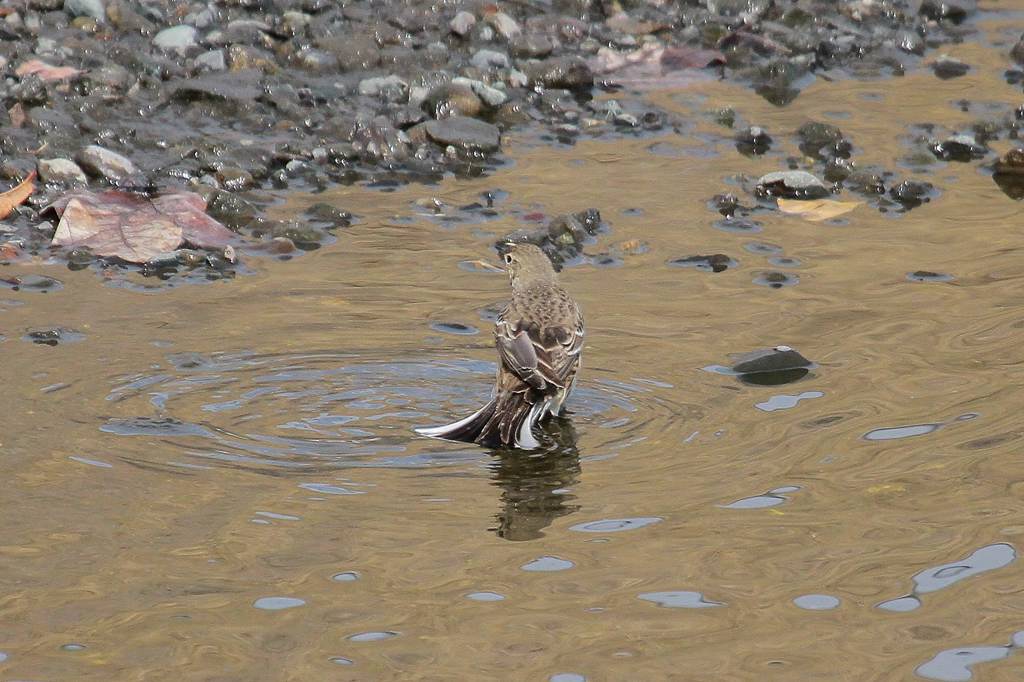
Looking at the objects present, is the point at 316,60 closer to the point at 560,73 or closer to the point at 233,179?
the point at 560,73

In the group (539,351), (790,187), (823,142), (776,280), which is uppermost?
(823,142)

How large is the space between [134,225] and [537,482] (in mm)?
3339

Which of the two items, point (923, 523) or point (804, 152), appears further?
point (804, 152)

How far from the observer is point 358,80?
10727mm

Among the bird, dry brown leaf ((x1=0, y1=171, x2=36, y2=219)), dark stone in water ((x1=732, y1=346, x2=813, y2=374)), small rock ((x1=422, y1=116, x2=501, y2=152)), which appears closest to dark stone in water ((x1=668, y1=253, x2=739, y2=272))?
dark stone in water ((x1=732, y1=346, x2=813, y2=374))

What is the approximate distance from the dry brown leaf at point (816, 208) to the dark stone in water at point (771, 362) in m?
2.17

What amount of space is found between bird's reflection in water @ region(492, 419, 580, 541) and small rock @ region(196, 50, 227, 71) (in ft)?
15.8

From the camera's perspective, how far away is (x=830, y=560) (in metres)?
5.27

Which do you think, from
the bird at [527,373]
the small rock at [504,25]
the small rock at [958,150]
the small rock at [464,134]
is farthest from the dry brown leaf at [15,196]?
the small rock at [958,150]

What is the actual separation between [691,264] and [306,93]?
316 centimetres

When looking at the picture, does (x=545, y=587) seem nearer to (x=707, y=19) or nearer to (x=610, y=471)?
(x=610, y=471)

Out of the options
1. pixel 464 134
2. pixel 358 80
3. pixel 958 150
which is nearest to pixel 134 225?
pixel 464 134

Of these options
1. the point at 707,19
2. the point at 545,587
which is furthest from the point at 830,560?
the point at 707,19

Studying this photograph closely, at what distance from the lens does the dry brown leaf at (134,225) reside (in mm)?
8195
